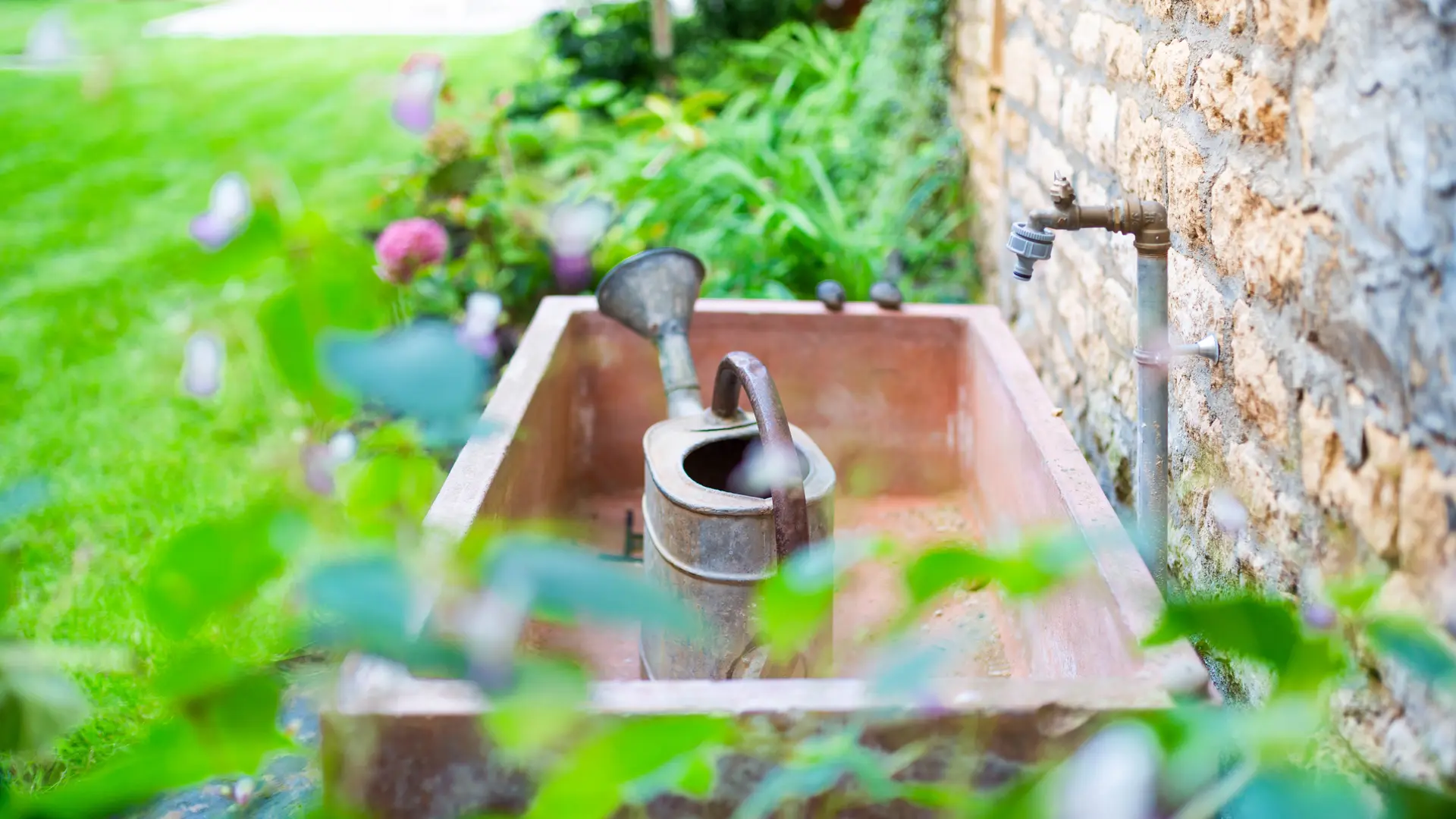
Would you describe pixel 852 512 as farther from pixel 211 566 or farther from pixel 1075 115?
pixel 211 566

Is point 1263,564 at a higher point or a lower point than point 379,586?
lower

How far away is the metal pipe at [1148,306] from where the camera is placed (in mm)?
1422

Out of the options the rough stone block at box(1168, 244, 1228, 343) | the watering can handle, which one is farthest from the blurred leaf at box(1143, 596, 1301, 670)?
the rough stone block at box(1168, 244, 1228, 343)

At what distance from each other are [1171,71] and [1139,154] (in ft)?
0.59

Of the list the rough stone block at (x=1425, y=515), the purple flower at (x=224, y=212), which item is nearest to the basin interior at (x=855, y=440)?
the rough stone block at (x=1425, y=515)

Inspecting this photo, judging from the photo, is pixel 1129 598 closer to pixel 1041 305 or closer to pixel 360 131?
pixel 1041 305

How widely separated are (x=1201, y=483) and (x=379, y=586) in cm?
119

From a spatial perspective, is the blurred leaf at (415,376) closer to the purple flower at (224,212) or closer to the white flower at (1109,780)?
the purple flower at (224,212)

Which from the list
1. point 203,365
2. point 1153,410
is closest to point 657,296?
point 1153,410

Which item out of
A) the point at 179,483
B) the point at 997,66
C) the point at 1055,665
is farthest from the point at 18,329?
the point at 1055,665

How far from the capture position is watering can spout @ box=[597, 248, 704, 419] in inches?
73.4

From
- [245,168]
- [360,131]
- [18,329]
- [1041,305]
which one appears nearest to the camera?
[245,168]

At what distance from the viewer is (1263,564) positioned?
1276mm

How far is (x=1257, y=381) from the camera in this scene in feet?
4.26
